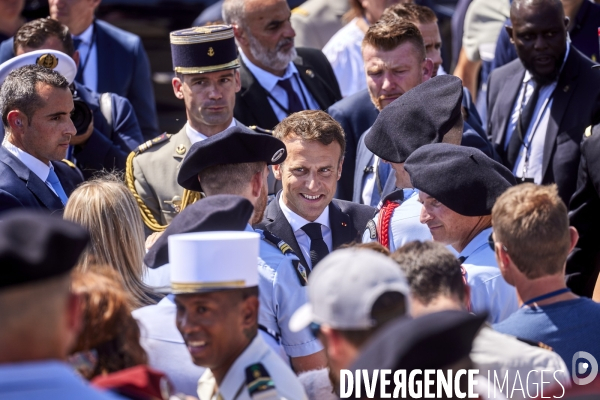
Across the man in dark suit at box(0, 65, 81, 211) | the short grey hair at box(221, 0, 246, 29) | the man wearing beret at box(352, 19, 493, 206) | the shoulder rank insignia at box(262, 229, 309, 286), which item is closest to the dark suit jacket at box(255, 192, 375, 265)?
the shoulder rank insignia at box(262, 229, 309, 286)

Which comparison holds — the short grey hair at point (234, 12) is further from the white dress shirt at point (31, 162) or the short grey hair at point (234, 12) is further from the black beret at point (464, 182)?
the black beret at point (464, 182)

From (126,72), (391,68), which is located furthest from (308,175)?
(126,72)

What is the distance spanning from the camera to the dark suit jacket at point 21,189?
15.1ft

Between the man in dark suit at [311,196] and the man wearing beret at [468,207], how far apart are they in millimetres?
698

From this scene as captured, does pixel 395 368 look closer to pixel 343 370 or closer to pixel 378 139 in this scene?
pixel 343 370

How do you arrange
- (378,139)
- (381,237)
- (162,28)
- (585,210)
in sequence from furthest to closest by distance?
1. (162,28)
2. (585,210)
3. (378,139)
4. (381,237)

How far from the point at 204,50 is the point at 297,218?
1.30m

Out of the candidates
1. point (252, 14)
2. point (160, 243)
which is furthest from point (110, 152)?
point (160, 243)

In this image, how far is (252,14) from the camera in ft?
21.0

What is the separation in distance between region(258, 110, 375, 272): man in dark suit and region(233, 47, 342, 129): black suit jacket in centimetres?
147

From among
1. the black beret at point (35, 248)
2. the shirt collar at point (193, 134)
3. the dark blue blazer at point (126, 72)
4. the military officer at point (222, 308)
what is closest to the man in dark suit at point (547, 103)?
the shirt collar at point (193, 134)

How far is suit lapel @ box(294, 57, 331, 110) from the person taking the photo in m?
6.41

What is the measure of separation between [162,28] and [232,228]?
735 centimetres

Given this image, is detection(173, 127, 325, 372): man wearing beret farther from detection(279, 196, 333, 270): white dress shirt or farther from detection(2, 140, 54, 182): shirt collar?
detection(2, 140, 54, 182): shirt collar
